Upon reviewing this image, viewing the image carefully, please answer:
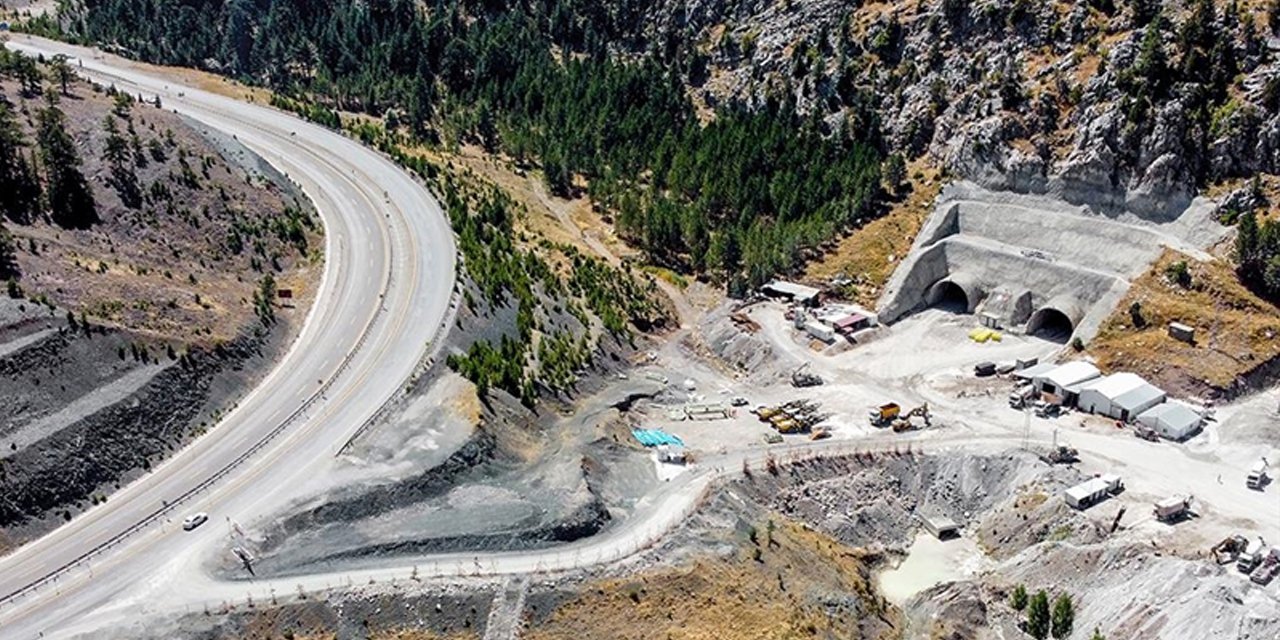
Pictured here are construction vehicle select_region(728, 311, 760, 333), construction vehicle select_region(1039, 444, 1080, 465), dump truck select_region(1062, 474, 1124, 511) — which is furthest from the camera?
construction vehicle select_region(728, 311, 760, 333)

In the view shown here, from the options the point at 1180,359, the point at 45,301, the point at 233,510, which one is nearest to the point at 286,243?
the point at 45,301

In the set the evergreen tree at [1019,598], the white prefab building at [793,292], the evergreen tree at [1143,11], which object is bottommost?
the evergreen tree at [1019,598]

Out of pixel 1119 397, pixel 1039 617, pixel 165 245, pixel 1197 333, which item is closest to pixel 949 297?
pixel 1197 333

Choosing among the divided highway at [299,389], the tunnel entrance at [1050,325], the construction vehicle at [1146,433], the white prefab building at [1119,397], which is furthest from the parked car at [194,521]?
the tunnel entrance at [1050,325]

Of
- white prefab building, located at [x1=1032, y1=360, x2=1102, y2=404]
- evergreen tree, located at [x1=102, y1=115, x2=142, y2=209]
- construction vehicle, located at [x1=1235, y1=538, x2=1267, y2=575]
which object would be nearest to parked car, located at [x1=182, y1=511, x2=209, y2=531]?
evergreen tree, located at [x1=102, y1=115, x2=142, y2=209]

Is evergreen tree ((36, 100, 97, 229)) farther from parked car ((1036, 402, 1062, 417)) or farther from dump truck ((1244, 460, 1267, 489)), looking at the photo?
dump truck ((1244, 460, 1267, 489))

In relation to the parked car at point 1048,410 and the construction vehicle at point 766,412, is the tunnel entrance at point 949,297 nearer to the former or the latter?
the parked car at point 1048,410
